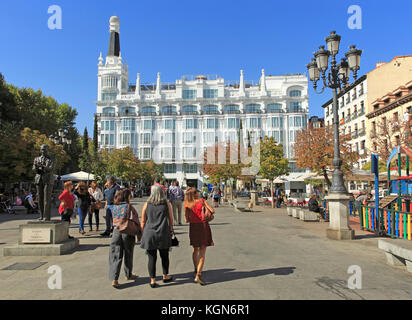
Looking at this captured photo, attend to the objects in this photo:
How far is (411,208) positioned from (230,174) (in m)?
19.9

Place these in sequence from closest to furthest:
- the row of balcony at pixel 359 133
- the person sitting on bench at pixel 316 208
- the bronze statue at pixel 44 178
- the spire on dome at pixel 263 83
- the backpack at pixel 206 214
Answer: the backpack at pixel 206 214, the bronze statue at pixel 44 178, the person sitting on bench at pixel 316 208, the row of balcony at pixel 359 133, the spire on dome at pixel 263 83

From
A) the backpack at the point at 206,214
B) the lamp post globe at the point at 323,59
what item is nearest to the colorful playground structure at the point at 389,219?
the lamp post globe at the point at 323,59

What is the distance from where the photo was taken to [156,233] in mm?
4910

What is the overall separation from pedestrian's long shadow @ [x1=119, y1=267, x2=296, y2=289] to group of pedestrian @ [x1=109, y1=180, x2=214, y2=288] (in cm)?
14

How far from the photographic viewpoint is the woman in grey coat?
Answer: 4.89m

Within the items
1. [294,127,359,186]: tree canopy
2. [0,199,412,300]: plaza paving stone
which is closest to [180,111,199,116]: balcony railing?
[294,127,359,186]: tree canopy

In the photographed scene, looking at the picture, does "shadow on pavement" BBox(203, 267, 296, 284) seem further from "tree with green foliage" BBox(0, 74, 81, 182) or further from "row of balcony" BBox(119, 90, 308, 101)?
"row of balcony" BBox(119, 90, 308, 101)

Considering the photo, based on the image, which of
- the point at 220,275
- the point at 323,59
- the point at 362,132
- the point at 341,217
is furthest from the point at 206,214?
the point at 362,132

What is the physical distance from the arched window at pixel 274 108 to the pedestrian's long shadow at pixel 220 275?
59700 millimetres

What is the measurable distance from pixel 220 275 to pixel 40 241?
453 centimetres

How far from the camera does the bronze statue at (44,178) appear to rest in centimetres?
768

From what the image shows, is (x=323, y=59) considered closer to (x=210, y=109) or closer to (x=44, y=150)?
(x=44, y=150)

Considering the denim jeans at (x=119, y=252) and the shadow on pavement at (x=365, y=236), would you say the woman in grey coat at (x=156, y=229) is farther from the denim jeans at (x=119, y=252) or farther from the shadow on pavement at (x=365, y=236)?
the shadow on pavement at (x=365, y=236)

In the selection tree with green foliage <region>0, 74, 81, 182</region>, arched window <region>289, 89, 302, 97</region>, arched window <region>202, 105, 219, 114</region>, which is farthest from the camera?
arched window <region>202, 105, 219, 114</region>
